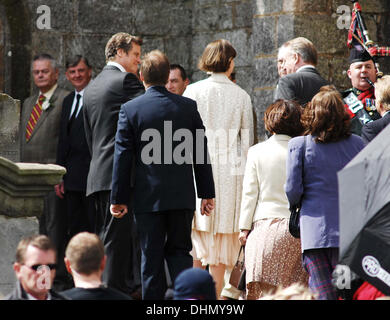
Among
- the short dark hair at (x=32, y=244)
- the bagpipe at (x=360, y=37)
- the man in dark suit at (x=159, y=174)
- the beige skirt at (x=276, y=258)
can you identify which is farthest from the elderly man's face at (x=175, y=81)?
the short dark hair at (x=32, y=244)

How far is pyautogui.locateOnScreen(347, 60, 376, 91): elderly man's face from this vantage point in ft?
26.0

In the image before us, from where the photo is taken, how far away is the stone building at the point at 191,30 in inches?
377

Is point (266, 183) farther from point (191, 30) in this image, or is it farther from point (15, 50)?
point (191, 30)

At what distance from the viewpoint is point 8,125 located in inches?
286

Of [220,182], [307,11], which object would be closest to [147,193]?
[220,182]

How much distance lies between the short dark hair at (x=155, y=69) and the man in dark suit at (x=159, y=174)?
20 millimetres

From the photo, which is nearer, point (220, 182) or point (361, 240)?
point (361, 240)

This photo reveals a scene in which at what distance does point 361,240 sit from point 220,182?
294cm

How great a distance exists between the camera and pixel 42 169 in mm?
6410

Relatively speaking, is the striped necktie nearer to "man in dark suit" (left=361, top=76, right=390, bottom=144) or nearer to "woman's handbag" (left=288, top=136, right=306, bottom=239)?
"man in dark suit" (left=361, top=76, right=390, bottom=144)

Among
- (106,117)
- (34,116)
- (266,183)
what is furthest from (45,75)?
(266,183)
